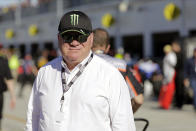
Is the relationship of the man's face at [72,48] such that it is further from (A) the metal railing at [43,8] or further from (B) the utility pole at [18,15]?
(B) the utility pole at [18,15]

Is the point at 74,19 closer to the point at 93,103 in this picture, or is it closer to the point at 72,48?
the point at 72,48

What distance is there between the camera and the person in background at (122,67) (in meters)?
4.00

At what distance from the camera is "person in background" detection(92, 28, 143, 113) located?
400cm

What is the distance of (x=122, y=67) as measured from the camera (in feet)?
13.1

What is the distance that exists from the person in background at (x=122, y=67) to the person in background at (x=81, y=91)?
115 cm

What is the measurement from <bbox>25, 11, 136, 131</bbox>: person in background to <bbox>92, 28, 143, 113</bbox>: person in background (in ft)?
3.77

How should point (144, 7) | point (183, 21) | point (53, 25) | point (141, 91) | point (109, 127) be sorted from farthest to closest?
point (53, 25) → point (144, 7) → point (183, 21) → point (141, 91) → point (109, 127)

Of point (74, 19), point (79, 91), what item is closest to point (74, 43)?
point (74, 19)

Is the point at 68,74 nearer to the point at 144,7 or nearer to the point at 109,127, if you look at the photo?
the point at 109,127

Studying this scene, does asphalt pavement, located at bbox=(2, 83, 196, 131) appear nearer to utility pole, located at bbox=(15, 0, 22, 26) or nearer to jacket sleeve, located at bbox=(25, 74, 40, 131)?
jacket sleeve, located at bbox=(25, 74, 40, 131)

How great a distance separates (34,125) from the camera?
3.02 meters

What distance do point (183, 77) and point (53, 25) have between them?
30.2 m

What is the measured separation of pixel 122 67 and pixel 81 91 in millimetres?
1318

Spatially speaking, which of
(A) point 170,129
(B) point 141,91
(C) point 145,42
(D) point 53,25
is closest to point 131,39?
(C) point 145,42
